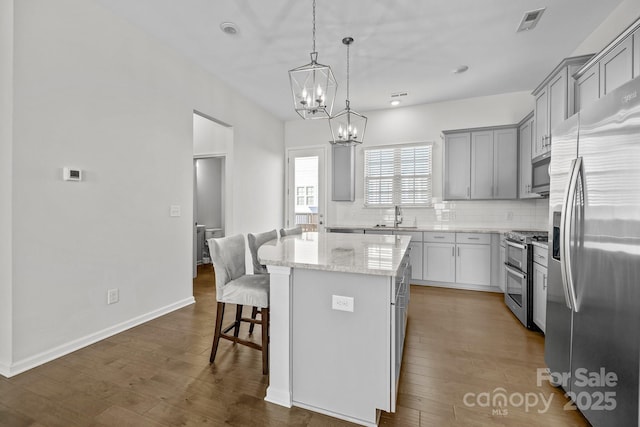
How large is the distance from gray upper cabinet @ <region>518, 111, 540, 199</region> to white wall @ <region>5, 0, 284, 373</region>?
14.3ft

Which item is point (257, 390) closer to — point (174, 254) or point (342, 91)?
point (174, 254)

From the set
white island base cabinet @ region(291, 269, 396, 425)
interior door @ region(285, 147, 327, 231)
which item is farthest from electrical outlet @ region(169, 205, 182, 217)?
interior door @ region(285, 147, 327, 231)

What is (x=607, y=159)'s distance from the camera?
57.0 inches

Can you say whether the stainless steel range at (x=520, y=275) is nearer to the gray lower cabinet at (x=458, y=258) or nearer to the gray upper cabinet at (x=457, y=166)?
the gray lower cabinet at (x=458, y=258)

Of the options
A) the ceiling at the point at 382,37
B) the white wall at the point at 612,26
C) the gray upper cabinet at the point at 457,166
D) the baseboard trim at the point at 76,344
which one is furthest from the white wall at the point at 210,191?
the white wall at the point at 612,26

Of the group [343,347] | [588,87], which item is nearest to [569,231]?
[343,347]

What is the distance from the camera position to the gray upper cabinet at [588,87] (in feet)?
7.74

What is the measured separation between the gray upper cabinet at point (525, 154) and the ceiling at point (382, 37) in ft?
2.25

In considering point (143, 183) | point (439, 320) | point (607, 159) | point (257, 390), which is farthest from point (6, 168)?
point (439, 320)

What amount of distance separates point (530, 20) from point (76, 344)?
5.11 meters

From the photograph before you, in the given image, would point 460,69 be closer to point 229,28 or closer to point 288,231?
point 229,28

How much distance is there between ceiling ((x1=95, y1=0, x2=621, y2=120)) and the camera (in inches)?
105

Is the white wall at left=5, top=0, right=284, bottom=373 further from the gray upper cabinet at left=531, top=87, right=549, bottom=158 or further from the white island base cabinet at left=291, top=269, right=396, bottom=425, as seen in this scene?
the gray upper cabinet at left=531, top=87, right=549, bottom=158

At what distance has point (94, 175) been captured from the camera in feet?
8.65
